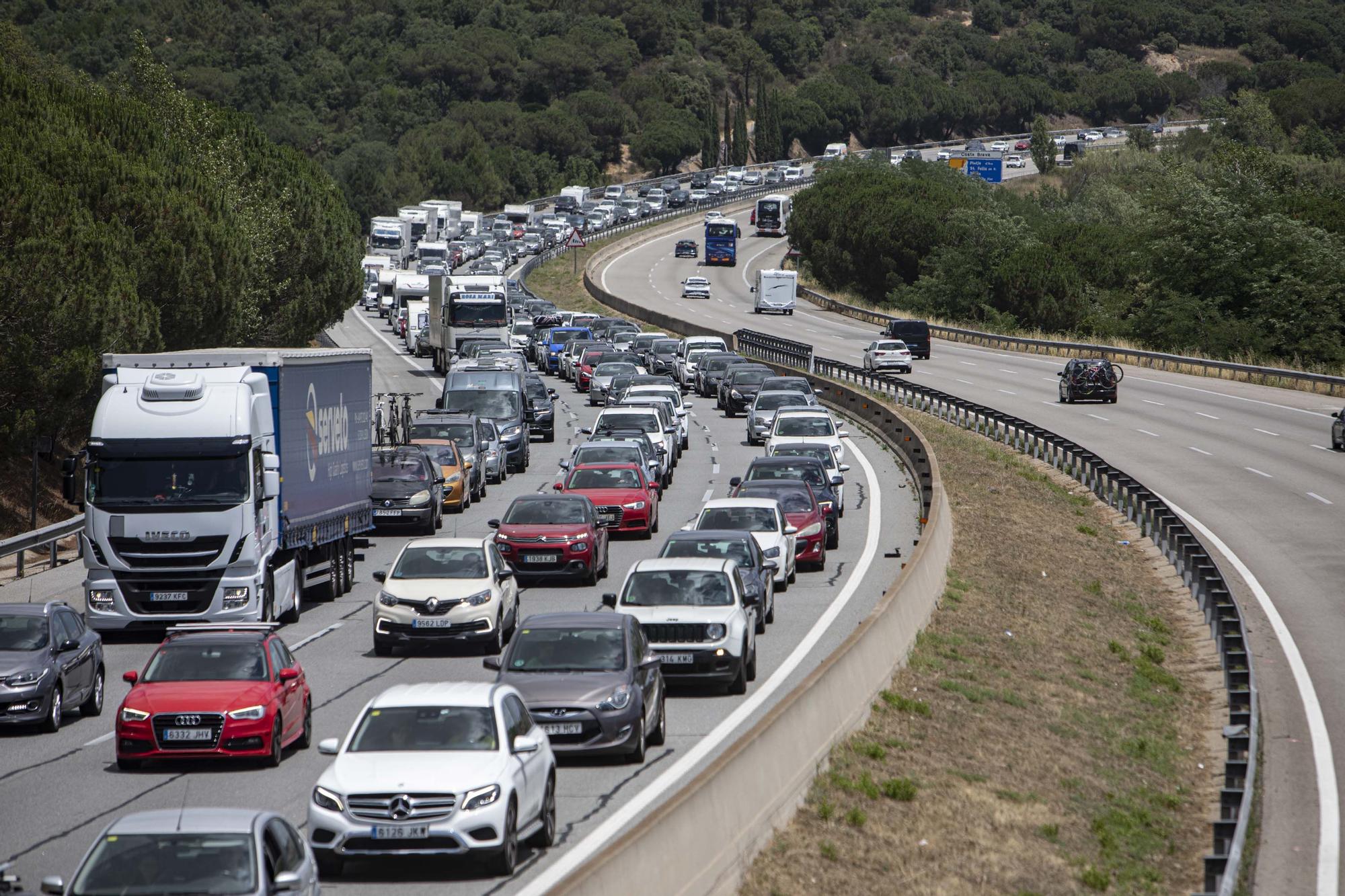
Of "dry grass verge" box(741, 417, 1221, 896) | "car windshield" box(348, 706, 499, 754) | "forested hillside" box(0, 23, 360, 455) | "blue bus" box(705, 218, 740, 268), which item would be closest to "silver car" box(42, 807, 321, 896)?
"car windshield" box(348, 706, 499, 754)

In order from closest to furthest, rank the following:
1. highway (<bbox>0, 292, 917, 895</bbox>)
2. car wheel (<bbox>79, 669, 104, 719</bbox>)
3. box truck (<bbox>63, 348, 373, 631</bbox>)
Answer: highway (<bbox>0, 292, 917, 895</bbox>)
car wheel (<bbox>79, 669, 104, 719</bbox>)
box truck (<bbox>63, 348, 373, 631</bbox>)

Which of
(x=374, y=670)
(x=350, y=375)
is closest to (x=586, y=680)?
(x=374, y=670)

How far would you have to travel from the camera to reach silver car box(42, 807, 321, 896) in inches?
413

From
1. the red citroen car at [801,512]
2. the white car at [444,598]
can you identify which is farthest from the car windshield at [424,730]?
the red citroen car at [801,512]

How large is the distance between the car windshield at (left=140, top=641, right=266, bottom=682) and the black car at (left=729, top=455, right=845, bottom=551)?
54.8 ft

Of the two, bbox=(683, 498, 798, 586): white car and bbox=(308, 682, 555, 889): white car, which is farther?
bbox=(683, 498, 798, 586): white car

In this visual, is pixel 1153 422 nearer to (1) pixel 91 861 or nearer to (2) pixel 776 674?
(2) pixel 776 674

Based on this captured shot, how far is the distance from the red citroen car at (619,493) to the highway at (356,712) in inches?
17.2

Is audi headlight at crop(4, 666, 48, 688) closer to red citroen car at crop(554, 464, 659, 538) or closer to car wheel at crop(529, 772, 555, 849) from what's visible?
car wheel at crop(529, 772, 555, 849)

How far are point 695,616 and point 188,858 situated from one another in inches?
402

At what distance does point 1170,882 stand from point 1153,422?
1517 inches

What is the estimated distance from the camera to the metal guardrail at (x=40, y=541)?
98.6 feet

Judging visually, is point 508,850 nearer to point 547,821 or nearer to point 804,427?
point 547,821

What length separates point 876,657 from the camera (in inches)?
862
